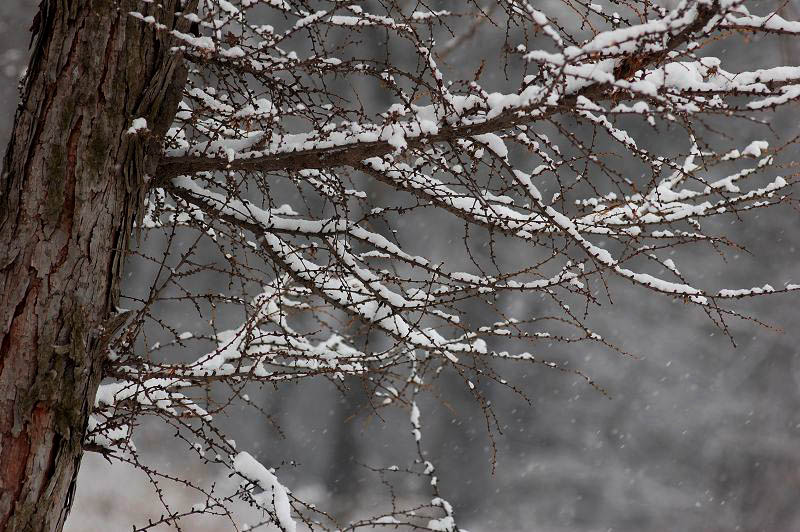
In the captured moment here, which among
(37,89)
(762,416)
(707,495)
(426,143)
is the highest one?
(762,416)

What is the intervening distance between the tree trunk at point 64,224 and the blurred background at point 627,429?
10.6 metres

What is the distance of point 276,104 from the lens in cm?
255

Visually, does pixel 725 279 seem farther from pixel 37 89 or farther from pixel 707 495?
pixel 37 89

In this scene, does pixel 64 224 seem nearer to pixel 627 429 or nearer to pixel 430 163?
pixel 430 163

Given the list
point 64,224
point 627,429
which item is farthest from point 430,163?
point 627,429

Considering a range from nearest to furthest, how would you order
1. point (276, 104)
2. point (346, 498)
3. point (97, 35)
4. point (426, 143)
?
point (426, 143) → point (97, 35) → point (276, 104) → point (346, 498)

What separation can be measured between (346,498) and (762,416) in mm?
7775

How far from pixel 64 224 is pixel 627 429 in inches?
A: 516

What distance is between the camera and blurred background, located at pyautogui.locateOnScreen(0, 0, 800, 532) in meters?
13.0

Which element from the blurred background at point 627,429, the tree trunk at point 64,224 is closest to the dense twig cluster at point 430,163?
the tree trunk at point 64,224

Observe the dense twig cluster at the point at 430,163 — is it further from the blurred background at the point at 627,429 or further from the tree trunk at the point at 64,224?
the blurred background at the point at 627,429

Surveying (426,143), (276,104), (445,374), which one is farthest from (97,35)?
(445,374)

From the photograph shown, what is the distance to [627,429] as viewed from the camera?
1374 centimetres

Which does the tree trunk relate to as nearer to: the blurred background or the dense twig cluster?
the dense twig cluster
